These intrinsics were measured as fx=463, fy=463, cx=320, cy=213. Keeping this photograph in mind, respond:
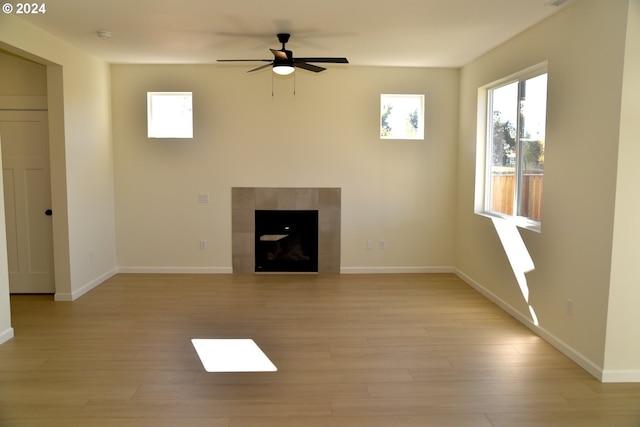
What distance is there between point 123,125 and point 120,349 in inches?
135

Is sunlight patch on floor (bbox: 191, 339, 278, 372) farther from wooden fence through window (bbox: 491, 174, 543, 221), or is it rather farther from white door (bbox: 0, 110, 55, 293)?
wooden fence through window (bbox: 491, 174, 543, 221)

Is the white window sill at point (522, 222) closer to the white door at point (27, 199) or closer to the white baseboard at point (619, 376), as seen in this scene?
the white baseboard at point (619, 376)

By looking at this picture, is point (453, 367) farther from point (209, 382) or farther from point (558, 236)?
point (209, 382)

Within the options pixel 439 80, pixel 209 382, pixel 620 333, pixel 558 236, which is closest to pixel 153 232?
pixel 209 382

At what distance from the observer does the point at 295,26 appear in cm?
423

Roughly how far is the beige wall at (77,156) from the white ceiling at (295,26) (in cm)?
20

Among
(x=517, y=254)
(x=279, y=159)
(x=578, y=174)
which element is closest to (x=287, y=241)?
(x=279, y=159)

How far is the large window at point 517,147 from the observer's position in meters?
4.21

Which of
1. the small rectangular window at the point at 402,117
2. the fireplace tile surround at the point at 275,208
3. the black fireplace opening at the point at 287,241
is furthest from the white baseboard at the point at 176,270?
the small rectangular window at the point at 402,117

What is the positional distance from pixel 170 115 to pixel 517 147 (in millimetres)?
4334

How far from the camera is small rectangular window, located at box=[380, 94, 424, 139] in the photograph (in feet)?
20.6

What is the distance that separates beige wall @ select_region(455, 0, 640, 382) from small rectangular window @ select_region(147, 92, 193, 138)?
405 cm

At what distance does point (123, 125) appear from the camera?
610cm

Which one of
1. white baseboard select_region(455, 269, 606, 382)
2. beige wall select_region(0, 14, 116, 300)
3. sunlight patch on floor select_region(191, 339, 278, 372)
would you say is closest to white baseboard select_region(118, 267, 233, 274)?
beige wall select_region(0, 14, 116, 300)
